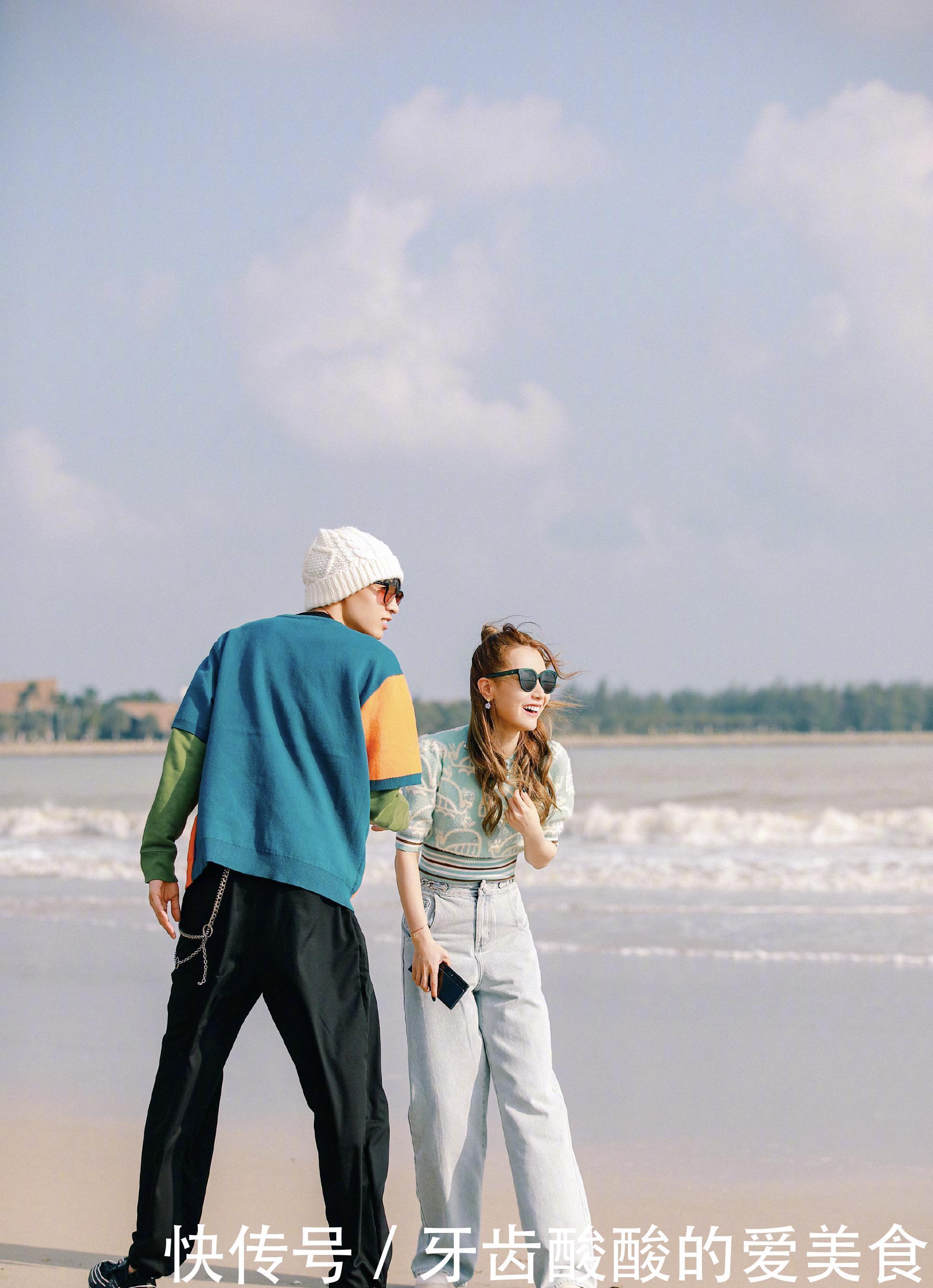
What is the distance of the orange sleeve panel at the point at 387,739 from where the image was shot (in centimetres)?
249

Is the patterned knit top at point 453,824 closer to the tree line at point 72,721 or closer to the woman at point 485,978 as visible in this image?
the woman at point 485,978

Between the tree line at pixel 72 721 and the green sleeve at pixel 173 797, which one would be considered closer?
the green sleeve at pixel 173 797

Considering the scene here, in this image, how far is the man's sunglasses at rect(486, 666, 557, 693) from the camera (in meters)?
2.72

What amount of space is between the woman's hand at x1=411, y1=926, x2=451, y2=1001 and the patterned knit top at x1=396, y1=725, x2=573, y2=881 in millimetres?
163

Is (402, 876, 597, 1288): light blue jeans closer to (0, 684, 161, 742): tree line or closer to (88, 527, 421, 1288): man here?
(88, 527, 421, 1288): man

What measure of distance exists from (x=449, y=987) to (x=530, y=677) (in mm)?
720

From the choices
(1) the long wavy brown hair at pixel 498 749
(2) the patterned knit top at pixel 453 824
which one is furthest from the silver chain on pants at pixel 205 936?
(1) the long wavy brown hair at pixel 498 749

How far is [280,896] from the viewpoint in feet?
7.88

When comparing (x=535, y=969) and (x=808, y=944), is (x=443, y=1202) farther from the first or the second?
(x=808, y=944)

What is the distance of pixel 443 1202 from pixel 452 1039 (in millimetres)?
358

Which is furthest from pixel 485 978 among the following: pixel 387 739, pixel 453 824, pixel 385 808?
pixel 387 739

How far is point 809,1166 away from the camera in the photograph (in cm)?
355

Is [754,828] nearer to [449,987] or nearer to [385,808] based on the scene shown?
[449,987]

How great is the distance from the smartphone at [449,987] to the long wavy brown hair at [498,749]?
328 mm
